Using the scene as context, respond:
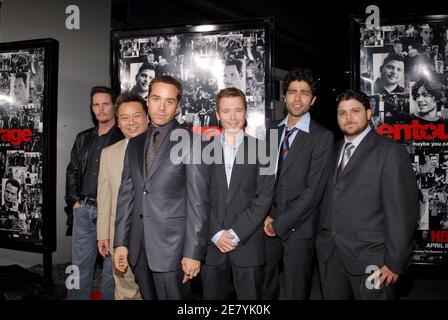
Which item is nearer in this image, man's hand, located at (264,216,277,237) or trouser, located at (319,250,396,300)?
trouser, located at (319,250,396,300)

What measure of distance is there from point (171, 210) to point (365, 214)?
114 centimetres

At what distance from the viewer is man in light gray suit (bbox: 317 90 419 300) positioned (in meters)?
2.19

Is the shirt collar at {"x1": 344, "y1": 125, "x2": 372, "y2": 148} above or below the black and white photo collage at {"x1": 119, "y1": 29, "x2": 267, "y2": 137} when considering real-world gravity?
below

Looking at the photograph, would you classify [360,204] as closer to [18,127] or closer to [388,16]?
[388,16]

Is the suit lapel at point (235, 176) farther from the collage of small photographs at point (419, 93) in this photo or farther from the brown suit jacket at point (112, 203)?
the collage of small photographs at point (419, 93)

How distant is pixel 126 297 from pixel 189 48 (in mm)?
2093

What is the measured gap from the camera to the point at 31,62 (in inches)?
143

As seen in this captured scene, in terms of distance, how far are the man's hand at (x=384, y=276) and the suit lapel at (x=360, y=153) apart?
0.57 metres

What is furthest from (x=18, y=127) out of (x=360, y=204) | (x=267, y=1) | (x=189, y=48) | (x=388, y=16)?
(x=267, y=1)

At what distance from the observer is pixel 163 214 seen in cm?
224

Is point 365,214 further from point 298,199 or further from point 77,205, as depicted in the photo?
point 77,205

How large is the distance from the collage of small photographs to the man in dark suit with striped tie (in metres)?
0.90

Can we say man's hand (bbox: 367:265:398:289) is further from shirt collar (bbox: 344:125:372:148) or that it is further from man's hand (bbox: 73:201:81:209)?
man's hand (bbox: 73:201:81:209)

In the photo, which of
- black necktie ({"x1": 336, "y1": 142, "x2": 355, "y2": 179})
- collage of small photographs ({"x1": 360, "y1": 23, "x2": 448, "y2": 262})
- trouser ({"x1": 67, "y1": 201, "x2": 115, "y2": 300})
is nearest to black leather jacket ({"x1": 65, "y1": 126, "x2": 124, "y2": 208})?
trouser ({"x1": 67, "y1": 201, "x2": 115, "y2": 300})
